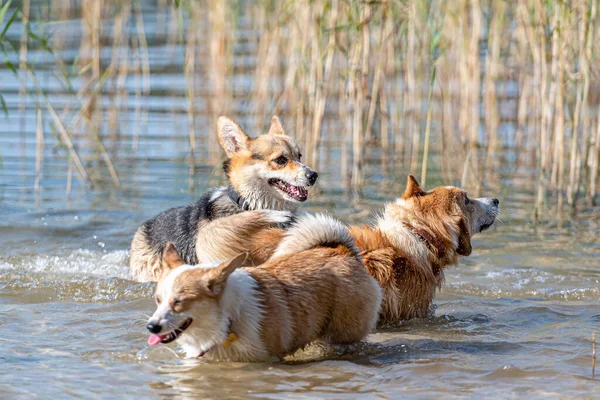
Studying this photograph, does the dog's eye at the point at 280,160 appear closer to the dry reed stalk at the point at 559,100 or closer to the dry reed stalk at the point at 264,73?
the dry reed stalk at the point at 559,100

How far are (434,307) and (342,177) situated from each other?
12.8 ft

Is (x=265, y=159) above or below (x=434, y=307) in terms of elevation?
above

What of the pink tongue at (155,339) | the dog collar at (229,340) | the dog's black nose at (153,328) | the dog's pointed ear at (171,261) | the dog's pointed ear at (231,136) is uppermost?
the dog's pointed ear at (231,136)

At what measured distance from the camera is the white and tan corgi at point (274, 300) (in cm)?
389

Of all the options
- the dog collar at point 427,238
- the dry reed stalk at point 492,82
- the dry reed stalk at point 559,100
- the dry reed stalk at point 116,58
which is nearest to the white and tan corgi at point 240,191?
the dog collar at point 427,238

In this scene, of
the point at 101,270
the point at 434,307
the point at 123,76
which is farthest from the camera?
the point at 123,76

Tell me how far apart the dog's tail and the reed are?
2.68 metres

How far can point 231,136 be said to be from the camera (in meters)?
6.08

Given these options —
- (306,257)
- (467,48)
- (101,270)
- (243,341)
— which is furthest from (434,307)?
(467,48)

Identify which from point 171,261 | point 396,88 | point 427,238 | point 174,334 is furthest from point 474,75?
point 174,334

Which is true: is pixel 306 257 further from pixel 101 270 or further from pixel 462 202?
pixel 101 270

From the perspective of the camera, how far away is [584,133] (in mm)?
8406

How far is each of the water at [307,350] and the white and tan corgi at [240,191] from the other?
10.5 inches

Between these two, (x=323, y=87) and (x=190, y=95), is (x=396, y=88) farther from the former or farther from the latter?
(x=190, y=95)
